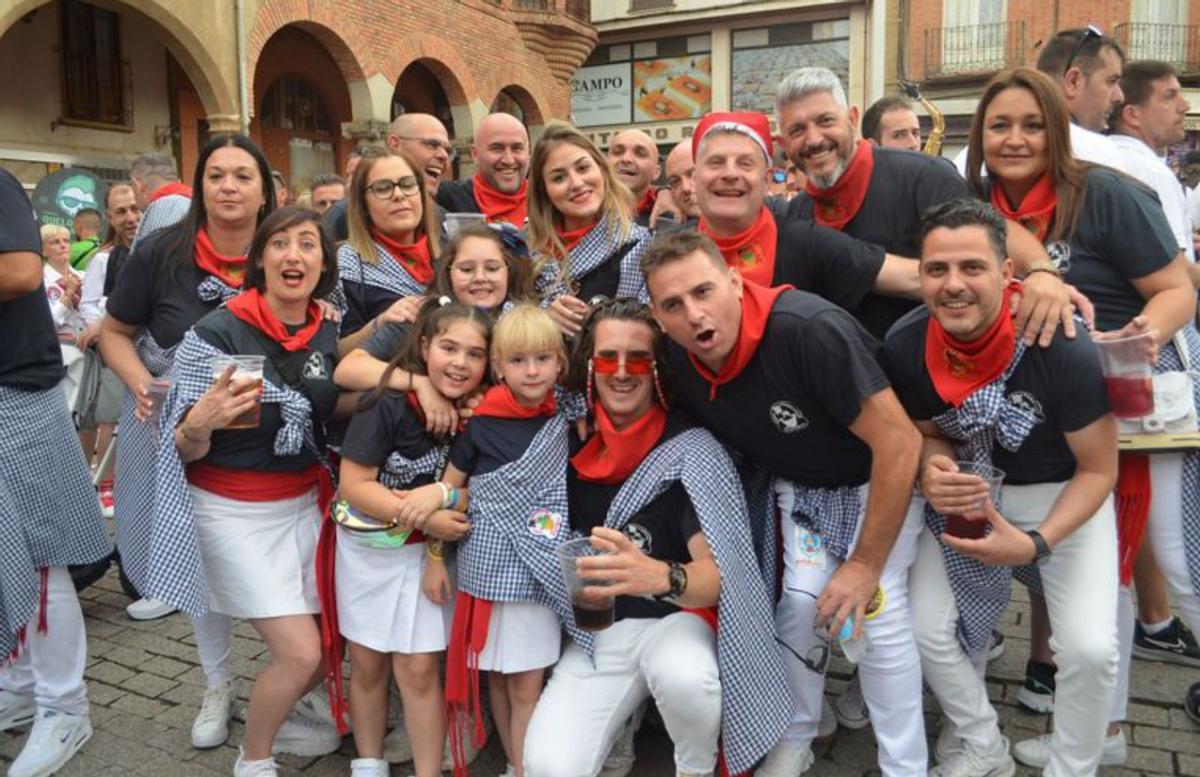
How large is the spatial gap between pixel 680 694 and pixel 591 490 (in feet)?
2.36

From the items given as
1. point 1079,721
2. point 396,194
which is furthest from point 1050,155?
point 396,194

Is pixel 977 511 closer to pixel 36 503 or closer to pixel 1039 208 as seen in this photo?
pixel 1039 208

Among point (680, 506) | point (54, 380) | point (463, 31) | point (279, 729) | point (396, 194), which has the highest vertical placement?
point (463, 31)

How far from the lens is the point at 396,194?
3.79 metres

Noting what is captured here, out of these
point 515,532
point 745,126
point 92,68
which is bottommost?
Answer: point 515,532

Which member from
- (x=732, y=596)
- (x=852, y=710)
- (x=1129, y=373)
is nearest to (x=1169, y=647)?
(x=852, y=710)

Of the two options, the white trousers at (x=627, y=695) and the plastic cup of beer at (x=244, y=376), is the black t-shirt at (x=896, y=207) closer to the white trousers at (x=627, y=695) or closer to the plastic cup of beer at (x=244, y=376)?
the white trousers at (x=627, y=695)

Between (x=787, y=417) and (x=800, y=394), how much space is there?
99 mm

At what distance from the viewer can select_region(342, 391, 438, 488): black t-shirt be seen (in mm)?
3105

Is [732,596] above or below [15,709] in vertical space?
above

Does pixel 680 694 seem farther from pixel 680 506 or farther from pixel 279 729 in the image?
pixel 279 729

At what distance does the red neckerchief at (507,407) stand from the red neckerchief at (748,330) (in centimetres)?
54

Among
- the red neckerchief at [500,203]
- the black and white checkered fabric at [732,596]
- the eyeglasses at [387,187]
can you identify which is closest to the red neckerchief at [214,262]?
the eyeglasses at [387,187]

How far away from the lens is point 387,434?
3119mm
